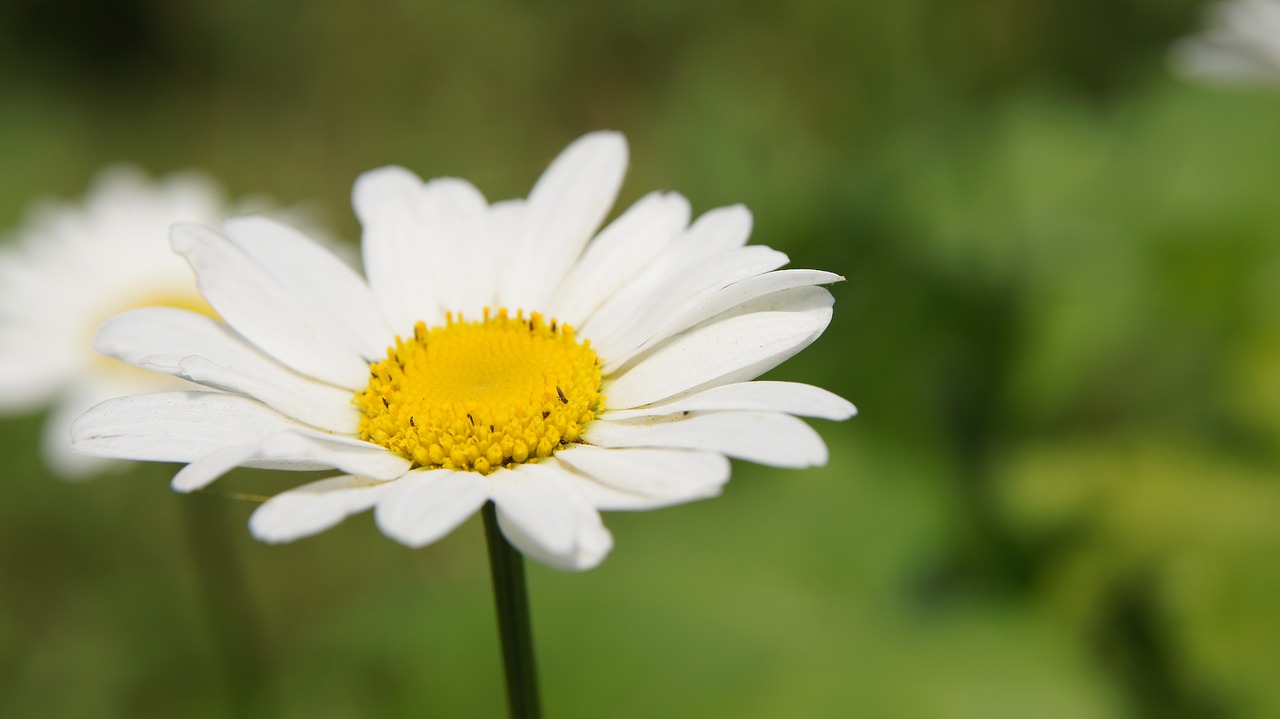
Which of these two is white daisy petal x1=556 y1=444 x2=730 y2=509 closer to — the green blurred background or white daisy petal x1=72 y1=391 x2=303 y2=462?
white daisy petal x1=72 y1=391 x2=303 y2=462

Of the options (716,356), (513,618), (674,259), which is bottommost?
(513,618)

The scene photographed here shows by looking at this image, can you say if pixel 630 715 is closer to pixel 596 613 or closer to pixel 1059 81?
pixel 596 613

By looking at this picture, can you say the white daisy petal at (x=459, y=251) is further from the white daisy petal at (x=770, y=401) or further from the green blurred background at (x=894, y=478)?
the green blurred background at (x=894, y=478)

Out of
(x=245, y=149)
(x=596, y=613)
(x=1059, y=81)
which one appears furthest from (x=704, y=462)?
(x=245, y=149)

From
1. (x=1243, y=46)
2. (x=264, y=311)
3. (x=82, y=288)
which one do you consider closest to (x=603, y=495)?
(x=264, y=311)

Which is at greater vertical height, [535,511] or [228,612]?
[228,612]

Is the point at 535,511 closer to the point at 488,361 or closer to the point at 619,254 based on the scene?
the point at 488,361

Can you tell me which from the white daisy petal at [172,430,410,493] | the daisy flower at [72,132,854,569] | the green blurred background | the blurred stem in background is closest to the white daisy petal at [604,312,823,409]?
the daisy flower at [72,132,854,569]
